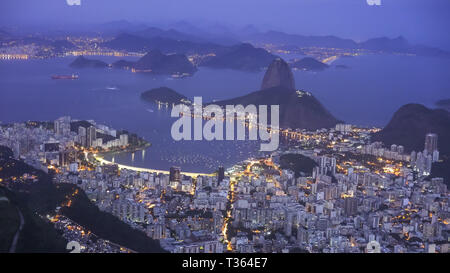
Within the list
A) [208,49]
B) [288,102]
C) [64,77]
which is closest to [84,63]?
[64,77]

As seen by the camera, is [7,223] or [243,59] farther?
[243,59]

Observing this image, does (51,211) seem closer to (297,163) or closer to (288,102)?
(297,163)

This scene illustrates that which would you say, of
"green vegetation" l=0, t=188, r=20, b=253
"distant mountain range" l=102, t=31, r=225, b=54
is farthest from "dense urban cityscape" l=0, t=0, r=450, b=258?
"distant mountain range" l=102, t=31, r=225, b=54

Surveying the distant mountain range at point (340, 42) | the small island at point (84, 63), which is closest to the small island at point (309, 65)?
the distant mountain range at point (340, 42)

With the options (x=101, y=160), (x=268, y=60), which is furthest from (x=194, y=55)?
(x=101, y=160)

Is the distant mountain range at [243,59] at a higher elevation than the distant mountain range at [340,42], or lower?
lower

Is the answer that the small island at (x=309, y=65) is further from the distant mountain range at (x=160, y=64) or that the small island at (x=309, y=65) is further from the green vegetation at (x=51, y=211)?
the green vegetation at (x=51, y=211)
